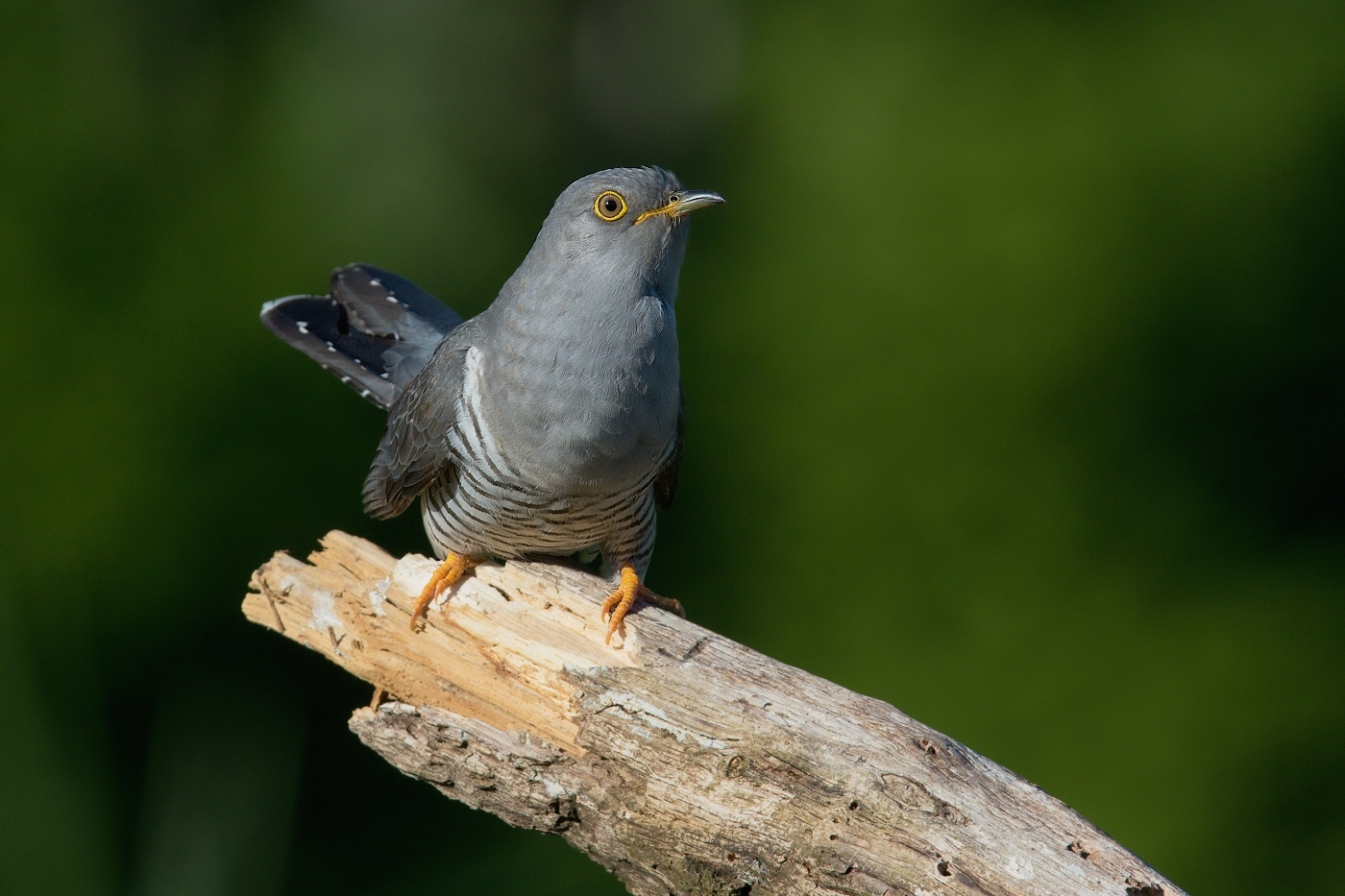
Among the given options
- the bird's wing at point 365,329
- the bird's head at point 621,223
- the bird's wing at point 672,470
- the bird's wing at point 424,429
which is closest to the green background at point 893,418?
the bird's wing at point 365,329

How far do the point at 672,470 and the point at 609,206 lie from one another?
29.3 inches

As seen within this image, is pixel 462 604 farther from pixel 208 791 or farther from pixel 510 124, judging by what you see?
pixel 510 124

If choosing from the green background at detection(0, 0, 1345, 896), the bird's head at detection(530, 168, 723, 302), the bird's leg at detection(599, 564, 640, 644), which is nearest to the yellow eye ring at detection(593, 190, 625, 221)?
the bird's head at detection(530, 168, 723, 302)

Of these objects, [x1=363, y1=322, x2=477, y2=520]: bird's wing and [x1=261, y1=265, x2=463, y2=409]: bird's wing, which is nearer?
[x1=363, y1=322, x2=477, y2=520]: bird's wing

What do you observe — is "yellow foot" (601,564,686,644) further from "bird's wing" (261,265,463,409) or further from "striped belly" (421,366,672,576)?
"bird's wing" (261,265,463,409)

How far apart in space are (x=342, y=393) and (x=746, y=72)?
96.0 inches

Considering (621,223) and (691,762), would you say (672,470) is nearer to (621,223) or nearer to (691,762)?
(621,223)

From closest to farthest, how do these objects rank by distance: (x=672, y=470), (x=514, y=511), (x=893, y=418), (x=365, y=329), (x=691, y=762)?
(x=691, y=762)
(x=514, y=511)
(x=672, y=470)
(x=365, y=329)
(x=893, y=418)

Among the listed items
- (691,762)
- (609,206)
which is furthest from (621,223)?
(691,762)

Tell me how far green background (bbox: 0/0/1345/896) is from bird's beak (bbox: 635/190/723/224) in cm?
221

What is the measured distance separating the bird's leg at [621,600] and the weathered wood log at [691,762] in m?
0.03

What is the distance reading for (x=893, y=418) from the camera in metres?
4.66

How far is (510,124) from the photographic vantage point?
6254mm

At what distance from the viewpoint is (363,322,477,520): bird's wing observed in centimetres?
281
